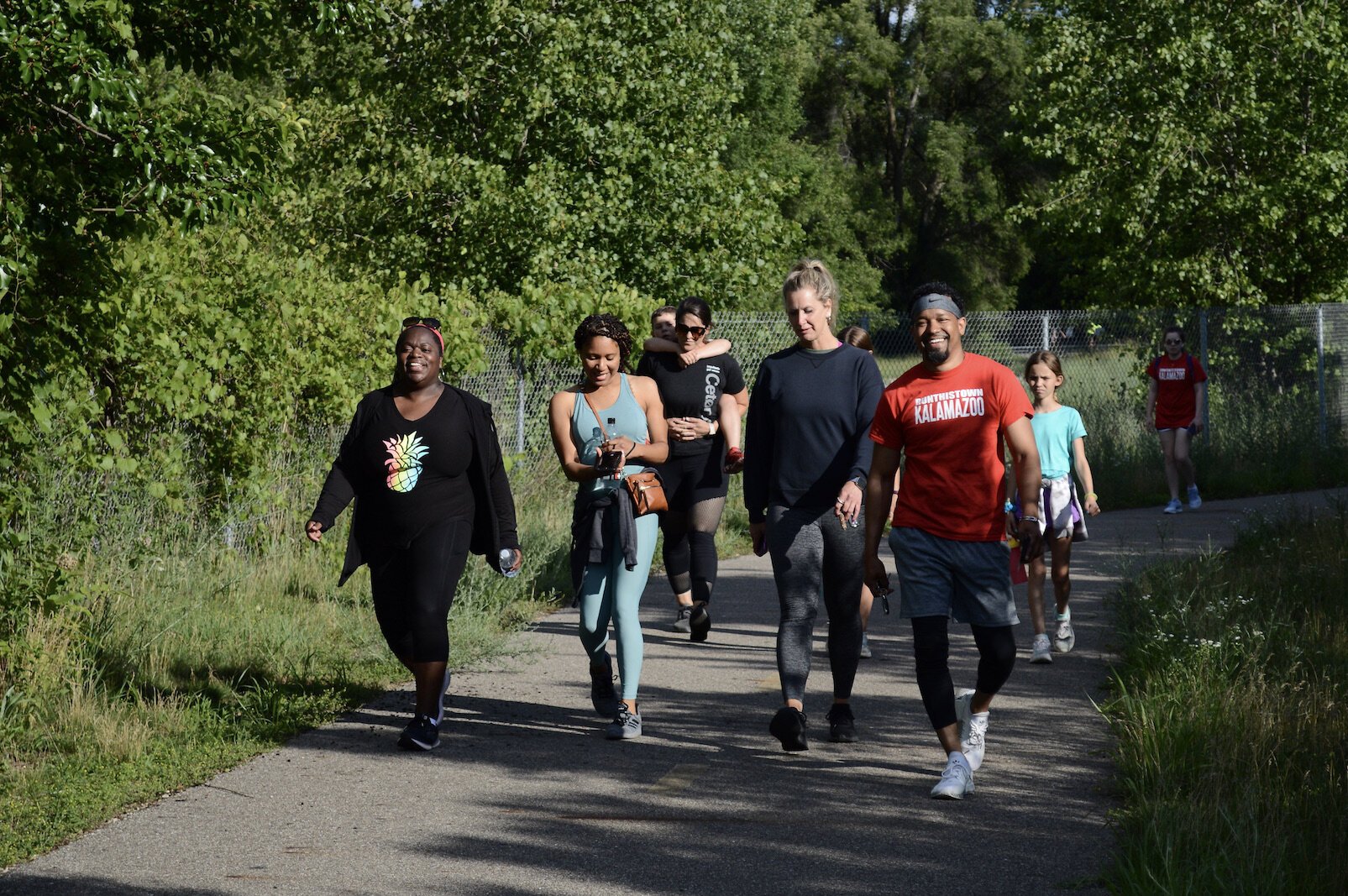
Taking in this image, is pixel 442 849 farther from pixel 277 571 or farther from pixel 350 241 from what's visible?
pixel 350 241

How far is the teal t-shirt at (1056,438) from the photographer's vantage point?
8.62m

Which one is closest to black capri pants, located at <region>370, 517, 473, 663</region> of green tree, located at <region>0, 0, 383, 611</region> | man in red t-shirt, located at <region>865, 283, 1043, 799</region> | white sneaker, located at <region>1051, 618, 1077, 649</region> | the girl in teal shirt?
green tree, located at <region>0, 0, 383, 611</region>

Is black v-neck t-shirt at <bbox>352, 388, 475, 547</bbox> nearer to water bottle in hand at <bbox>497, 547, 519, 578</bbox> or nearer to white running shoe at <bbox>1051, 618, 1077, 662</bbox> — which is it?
water bottle in hand at <bbox>497, 547, 519, 578</bbox>

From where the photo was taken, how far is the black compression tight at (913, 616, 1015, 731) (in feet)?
18.8

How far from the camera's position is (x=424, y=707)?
6.53 metres

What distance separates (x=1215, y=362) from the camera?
2050 centimetres

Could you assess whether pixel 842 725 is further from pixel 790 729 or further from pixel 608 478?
pixel 608 478

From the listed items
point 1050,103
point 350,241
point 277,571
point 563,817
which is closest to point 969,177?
point 1050,103

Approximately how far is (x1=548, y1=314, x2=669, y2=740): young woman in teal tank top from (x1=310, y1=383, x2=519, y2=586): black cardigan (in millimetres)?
289

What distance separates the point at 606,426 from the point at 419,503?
0.94 m

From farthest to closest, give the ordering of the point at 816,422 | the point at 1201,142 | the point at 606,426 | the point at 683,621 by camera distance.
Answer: the point at 1201,142, the point at 683,621, the point at 606,426, the point at 816,422

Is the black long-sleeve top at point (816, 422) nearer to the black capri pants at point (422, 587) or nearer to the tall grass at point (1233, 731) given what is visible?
the black capri pants at point (422, 587)

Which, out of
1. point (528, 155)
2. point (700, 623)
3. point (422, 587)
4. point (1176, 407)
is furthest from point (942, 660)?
point (528, 155)

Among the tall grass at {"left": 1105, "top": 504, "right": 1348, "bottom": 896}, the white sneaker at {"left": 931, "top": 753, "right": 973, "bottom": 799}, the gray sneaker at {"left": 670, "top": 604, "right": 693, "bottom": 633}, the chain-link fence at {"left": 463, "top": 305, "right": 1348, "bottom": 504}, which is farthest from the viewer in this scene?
the chain-link fence at {"left": 463, "top": 305, "right": 1348, "bottom": 504}
